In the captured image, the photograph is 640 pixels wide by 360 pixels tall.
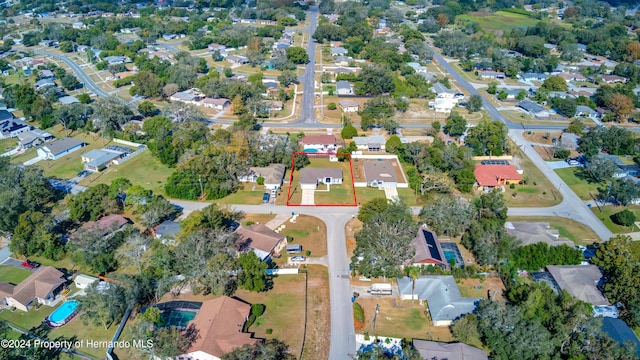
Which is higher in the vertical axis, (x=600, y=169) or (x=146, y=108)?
(x=146, y=108)

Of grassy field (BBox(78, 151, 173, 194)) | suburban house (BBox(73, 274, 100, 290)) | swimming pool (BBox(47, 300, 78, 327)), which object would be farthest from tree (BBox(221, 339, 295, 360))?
grassy field (BBox(78, 151, 173, 194))

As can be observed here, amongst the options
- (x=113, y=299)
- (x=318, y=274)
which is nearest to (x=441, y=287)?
(x=318, y=274)

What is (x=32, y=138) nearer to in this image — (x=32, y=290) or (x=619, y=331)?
(x=32, y=290)

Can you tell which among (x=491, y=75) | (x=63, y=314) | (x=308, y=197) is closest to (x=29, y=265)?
(x=63, y=314)

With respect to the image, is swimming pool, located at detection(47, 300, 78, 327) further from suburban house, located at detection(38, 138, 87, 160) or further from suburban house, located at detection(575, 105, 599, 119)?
suburban house, located at detection(575, 105, 599, 119)

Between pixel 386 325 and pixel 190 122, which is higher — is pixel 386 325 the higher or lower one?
the lower one

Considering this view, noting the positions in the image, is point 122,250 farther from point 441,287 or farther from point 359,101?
point 359,101
